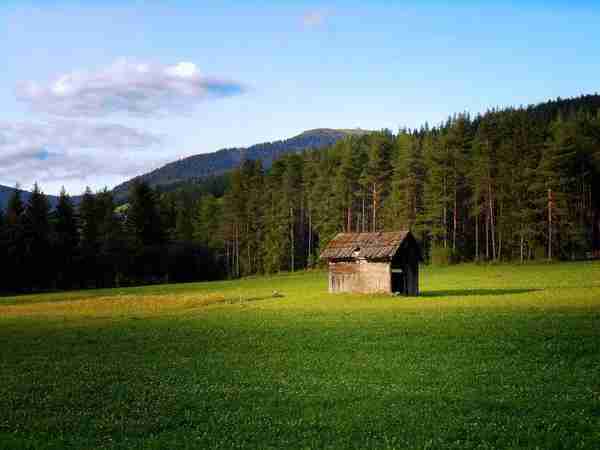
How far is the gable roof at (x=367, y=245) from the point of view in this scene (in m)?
59.7

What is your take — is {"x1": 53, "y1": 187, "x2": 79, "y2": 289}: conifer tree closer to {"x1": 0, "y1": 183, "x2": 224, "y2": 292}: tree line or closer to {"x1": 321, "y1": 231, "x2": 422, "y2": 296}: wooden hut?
{"x1": 0, "y1": 183, "x2": 224, "y2": 292}: tree line

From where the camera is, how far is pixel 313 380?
64.2 ft

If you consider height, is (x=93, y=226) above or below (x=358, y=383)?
above

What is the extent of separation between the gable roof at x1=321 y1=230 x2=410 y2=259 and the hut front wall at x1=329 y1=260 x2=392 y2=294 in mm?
878

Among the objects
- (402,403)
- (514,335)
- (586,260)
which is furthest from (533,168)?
(402,403)

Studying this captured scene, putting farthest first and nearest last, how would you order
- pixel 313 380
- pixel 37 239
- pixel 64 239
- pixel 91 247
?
pixel 91 247, pixel 64 239, pixel 37 239, pixel 313 380

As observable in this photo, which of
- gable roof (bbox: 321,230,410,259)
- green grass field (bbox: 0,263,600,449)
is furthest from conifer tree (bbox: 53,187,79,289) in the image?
green grass field (bbox: 0,263,600,449)

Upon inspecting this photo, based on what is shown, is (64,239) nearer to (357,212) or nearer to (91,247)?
(91,247)

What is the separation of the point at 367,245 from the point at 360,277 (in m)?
3.38

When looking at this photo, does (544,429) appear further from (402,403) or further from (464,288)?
(464,288)

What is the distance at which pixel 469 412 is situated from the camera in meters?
15.3

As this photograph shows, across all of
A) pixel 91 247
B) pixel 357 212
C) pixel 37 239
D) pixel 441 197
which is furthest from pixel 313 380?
pixel 357 212

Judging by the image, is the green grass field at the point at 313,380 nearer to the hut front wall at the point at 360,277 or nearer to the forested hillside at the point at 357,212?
the hut front wall at the point at 360,277

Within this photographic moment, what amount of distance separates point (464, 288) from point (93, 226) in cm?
6718
